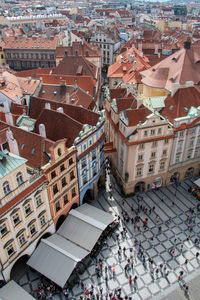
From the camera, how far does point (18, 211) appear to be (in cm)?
3838

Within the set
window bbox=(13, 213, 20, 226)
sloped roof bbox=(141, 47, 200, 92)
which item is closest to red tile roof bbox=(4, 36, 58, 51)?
sloped roof bbox=(141, 47, 200, 92)

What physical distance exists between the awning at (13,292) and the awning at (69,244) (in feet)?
12.5

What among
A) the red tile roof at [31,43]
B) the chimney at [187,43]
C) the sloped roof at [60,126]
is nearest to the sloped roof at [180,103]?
the chimney at [187,43]

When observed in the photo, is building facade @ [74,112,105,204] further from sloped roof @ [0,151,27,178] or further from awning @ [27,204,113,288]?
sloped roof @ [0,151,27,178]

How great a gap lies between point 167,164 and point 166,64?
29.6m

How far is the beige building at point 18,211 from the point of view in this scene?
36031 mm

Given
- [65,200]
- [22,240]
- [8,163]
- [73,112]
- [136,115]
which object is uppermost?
[8,163]

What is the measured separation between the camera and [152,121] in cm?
5175

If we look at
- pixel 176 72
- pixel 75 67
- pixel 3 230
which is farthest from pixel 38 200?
pixel 75 67

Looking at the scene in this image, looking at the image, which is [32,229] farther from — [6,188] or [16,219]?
[6,188]

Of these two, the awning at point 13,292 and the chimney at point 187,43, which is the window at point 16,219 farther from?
the chimney at point 187,43

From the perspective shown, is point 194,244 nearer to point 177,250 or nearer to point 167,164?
point 177,250

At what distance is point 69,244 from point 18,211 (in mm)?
11530

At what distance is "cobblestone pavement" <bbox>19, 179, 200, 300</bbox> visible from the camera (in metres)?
42.5
